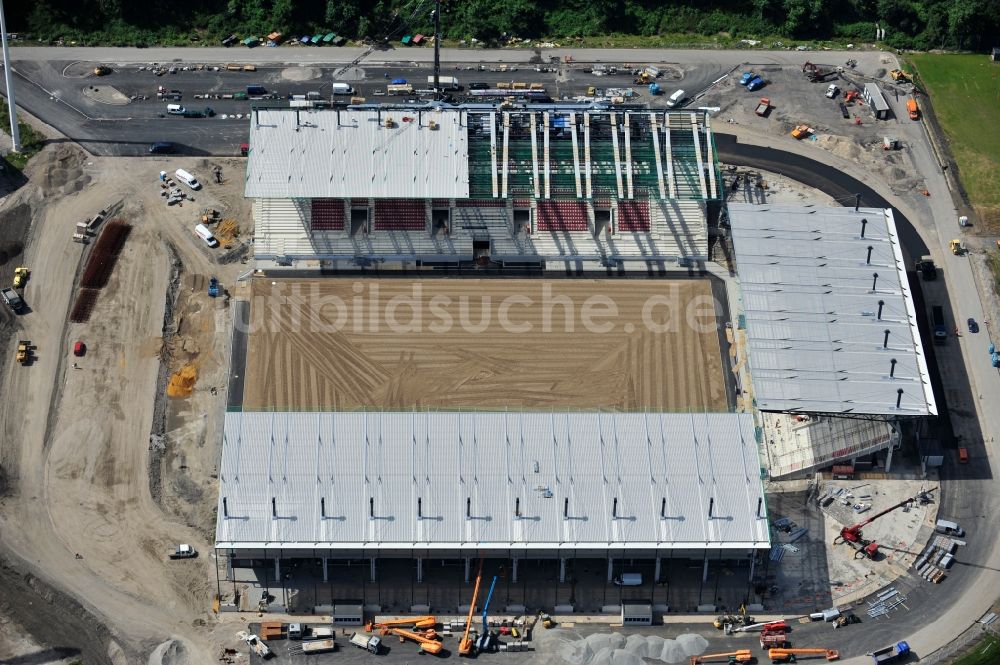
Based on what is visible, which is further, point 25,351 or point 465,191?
point 465,191

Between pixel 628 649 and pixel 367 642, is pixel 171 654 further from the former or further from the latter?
pixel 628 649

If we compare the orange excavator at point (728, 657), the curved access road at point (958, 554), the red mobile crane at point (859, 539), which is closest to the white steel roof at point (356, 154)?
the red mobile crane at point (859, 539)

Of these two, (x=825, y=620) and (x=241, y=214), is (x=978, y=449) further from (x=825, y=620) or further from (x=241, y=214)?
(x=241, y=214)

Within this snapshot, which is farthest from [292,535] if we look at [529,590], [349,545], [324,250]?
[324,250]

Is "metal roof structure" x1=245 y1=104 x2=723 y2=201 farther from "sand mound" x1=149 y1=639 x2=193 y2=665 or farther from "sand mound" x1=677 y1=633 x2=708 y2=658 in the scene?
"sand mound" x1=677 y1=633 x2=708 y2=658

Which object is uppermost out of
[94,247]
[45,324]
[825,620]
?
[94,247]

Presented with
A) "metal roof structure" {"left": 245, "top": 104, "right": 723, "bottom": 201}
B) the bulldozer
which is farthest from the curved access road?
the bulldozer

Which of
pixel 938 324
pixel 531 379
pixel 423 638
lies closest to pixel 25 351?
pixel 531 379
